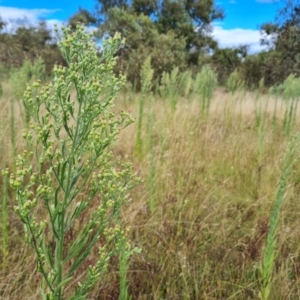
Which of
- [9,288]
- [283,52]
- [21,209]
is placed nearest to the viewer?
[21,209]

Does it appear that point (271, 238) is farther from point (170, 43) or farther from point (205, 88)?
point (170, 43)

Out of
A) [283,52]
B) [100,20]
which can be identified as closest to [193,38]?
[100,20]

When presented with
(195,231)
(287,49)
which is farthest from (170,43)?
(195,231)

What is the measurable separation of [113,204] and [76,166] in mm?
161

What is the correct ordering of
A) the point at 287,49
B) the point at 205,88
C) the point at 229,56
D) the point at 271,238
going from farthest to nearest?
the point at 229,56
the point at 287,49
the point at 205,88
the point at 271,238

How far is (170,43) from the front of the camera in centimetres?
1482

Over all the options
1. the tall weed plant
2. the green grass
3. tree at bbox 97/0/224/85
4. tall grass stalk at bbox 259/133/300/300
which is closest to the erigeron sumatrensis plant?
the green grass

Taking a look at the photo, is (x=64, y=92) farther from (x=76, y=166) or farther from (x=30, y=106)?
(x=76, y=166)

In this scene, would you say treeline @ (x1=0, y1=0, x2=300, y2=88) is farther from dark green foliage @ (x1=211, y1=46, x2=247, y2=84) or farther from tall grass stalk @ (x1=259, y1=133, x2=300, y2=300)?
tall grass stalk @ (x1=259, y1=133, x2=300, y2=300)

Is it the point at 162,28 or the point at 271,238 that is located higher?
the point at 162,28

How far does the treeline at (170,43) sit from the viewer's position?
13.1 metres

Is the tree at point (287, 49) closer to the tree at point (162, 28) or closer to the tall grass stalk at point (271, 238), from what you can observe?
the tree at point (162, 28)

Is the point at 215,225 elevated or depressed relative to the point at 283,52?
depressed

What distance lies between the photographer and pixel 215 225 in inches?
90.0
